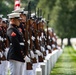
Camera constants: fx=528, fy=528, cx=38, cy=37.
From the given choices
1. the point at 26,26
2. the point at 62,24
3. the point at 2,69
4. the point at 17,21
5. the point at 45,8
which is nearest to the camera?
the point at 17,21

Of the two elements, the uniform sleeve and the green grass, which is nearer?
the uniform sleeve

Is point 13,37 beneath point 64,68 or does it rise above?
above

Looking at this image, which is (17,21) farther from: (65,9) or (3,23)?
(65,9)

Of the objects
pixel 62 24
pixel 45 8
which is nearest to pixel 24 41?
pixel 62 24

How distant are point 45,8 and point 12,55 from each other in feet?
231

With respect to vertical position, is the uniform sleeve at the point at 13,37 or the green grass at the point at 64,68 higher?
the uniform sleeve at the point at 13,37

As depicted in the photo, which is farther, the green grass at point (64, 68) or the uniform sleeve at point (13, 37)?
the green grass at point (64, 68)

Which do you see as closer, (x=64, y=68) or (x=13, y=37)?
(x=13, y=37)

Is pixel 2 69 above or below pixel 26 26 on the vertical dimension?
Result: below

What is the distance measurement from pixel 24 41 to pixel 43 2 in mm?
70839

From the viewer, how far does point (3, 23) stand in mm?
17359

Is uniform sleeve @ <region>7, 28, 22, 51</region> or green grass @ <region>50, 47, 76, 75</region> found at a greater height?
uniform sleeve @ <region>7, 28, 22, 51</region>

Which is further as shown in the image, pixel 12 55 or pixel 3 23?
pixel 3 23

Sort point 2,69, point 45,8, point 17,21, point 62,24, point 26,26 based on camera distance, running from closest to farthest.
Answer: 1. point 17,21
2. point 26,26
3. point 2,69
4. point 62,24
5. point 45,8
